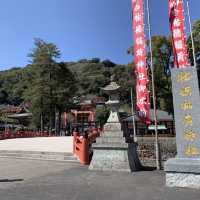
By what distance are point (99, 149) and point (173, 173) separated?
173 inches

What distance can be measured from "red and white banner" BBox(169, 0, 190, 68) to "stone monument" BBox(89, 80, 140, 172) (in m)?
4.82

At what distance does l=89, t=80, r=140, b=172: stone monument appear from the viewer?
11.4 m

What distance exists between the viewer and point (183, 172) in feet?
25.6

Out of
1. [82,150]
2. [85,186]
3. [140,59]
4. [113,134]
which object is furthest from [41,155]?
[85,186]

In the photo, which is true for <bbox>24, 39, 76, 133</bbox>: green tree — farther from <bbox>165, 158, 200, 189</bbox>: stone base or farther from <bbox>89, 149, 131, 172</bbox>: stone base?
<bbox>165, 158, 200, 189</bbox>: stone base

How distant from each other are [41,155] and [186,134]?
405 inches

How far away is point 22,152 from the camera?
17.2 meters

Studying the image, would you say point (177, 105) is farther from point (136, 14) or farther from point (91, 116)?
point (91, 116)

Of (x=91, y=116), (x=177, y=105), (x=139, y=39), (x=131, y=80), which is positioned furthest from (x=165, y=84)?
(x=91, y=116)

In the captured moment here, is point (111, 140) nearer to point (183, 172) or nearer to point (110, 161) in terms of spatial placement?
point (110, 161)

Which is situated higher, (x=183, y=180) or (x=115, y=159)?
(x=115, y=159)

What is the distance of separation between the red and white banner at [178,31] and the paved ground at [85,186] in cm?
640

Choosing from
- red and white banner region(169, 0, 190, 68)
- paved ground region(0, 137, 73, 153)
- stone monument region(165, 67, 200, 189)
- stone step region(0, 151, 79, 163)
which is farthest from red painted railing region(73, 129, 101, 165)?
stone monument region(165, 67, 200, 189)

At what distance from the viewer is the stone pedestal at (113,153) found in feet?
37.4
